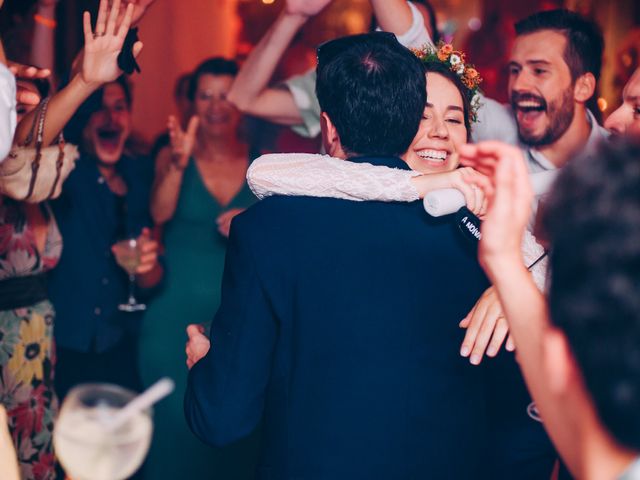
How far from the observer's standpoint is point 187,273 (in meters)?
3.08

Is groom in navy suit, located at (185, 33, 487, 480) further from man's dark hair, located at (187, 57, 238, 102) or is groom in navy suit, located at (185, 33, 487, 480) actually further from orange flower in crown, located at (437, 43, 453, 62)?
man's dark hair, located at (187, 57, 238, 102)

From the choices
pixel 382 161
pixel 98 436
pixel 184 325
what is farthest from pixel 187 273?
pixel 98 436

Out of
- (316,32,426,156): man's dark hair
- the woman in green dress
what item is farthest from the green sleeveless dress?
(316,32,426,156): man's dark hair

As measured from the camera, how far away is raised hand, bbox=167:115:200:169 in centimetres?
316

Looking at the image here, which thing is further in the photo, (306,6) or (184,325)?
(184,325)

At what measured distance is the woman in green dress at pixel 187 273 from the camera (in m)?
2.97

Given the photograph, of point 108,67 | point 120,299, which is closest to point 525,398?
point 108,67

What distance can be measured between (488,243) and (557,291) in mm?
233

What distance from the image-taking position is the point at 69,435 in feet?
3.27

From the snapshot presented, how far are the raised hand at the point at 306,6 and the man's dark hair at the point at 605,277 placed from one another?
203 cm

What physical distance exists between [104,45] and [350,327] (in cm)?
121

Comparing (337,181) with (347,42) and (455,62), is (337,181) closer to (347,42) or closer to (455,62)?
(347,42)

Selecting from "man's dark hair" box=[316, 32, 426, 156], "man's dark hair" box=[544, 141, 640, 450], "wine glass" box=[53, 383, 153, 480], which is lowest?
"wine glass" box=[53, 383, 153, 480]

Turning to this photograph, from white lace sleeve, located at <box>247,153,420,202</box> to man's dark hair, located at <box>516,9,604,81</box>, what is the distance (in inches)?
58.4
